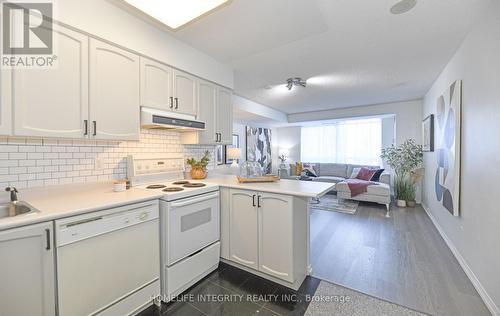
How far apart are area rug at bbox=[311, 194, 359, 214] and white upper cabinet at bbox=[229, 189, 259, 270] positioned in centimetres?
281

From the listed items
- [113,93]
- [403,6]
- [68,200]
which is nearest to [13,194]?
[68,200]

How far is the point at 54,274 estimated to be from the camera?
1218 mm

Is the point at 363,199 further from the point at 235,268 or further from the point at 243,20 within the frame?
the point at 243,20

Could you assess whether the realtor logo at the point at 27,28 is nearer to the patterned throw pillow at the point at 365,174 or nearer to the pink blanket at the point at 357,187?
the pink blanket at the point at 357,187

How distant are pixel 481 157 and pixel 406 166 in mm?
3083

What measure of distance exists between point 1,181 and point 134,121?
961mm

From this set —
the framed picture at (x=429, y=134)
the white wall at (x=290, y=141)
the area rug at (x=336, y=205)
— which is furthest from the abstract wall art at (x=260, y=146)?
the framed picture at (x=429, y=134)

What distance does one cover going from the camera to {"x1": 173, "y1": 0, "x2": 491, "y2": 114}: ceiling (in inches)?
70.7

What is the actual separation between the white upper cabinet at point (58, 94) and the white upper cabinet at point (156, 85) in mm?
468

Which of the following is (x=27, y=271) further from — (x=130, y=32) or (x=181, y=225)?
(x=130, y=32)

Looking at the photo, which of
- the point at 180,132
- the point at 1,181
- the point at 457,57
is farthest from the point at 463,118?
the point at 1,181

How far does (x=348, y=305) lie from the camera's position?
1730mm

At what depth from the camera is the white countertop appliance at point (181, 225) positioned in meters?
1.77

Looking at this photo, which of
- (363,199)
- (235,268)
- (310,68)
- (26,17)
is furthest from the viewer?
(363,199)
